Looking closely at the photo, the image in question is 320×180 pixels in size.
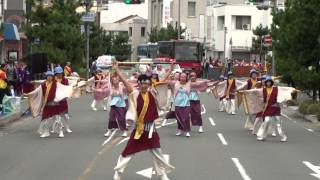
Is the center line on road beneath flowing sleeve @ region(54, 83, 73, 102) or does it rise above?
beneath

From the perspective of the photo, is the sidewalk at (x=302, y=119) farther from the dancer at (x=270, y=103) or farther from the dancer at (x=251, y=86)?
the dancer at (x=270, y=103)

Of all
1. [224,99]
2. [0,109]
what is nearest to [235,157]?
[0,109]

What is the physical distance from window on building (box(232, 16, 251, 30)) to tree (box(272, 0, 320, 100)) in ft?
173

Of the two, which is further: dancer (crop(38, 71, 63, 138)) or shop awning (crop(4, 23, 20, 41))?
shop awning (crop(4, 23, 20, 41))

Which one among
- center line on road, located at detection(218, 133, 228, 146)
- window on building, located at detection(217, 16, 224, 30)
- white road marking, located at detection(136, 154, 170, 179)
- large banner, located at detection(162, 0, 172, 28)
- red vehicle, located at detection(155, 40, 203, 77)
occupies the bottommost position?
center line on road, located at detection(218, 133, 228, 146)

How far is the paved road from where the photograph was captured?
1230 cm

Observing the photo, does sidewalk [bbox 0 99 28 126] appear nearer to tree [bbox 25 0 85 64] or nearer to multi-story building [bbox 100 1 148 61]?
tree [bbox 25 0 85 64]

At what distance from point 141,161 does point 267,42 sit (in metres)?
26.4

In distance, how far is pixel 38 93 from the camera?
19.1 m

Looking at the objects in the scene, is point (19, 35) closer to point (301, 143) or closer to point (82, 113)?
point (82, 113)

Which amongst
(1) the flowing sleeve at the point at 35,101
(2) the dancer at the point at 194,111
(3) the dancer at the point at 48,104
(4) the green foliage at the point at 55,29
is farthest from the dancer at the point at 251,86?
(4) the green foliage at the point at 55,29

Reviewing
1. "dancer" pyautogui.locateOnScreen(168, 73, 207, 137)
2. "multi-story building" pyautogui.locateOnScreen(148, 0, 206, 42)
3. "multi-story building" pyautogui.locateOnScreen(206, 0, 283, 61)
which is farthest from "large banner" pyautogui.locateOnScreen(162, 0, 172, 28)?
"dancer" pyautogui.locateOnScreen(168, 73, 207, 137)

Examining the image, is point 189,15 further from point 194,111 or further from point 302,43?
point 194,111

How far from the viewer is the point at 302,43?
2530 cm
